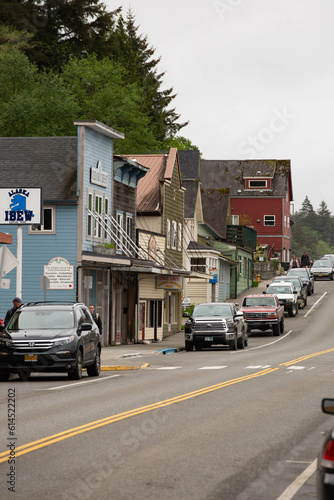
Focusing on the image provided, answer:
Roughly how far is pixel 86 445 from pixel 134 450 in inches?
27.1

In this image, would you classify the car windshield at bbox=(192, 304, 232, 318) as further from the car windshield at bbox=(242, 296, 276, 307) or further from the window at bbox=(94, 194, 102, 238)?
the car windshield at bbox=(242, 296, 276, 307)

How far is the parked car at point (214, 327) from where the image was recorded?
3662 centimetres

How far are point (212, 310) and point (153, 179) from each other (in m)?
14.9

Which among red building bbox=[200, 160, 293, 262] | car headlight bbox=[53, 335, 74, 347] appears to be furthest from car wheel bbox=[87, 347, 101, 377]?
red building bbox=[200, 160, 293, 262]

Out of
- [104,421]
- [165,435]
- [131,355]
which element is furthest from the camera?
[131,355]

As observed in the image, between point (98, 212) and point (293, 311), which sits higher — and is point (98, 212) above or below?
above

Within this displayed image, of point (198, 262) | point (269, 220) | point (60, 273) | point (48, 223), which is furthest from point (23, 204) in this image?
point (269, 220)

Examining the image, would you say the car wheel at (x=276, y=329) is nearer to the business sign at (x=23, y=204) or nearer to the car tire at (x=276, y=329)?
the car tire at (x=276, y=329)

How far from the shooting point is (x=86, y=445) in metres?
11.3

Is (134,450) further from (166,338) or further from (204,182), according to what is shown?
(204,182)

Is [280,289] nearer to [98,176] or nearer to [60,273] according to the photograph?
[98,176]

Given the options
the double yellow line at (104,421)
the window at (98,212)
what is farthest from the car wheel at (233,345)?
the double yellow line at (104,421)

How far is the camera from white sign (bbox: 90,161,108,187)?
3856 centimetres

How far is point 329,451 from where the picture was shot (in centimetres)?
586
